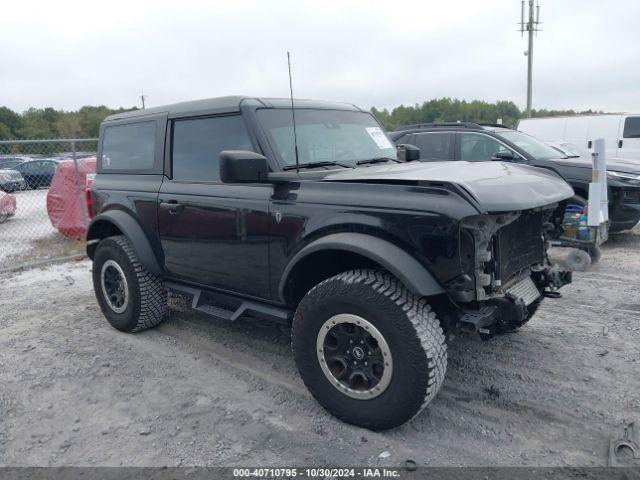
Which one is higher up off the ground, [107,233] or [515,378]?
[107,233]

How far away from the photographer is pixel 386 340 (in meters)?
2.91

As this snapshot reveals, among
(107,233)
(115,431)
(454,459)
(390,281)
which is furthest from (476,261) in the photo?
(107,233)

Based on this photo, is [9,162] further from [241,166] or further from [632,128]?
[241,166]

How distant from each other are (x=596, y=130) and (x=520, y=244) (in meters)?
13.0

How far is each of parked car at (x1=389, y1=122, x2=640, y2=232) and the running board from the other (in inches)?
149

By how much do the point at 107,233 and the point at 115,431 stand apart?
2311 mm

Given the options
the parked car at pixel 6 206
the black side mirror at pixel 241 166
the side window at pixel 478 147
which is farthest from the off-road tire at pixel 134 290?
the parked car at pixel 6 206

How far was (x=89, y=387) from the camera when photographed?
3.83 meters

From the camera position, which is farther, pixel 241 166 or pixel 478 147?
pixel 478 147

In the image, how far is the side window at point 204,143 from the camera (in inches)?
153

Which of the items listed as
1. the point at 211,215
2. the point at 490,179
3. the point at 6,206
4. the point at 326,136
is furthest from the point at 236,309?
A: the point at 6,206

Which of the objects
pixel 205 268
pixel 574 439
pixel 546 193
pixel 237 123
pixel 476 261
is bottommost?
pixel 574 439

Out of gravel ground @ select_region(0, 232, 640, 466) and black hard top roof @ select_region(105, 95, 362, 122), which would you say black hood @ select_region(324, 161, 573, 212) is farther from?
gravel ground @ select_region(0, 232, 640, 466)

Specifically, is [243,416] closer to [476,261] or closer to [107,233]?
[476,261]
